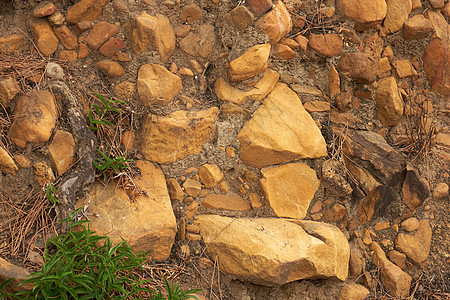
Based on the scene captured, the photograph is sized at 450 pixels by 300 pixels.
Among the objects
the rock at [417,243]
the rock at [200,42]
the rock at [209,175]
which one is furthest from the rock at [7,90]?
the rock at [417,243]

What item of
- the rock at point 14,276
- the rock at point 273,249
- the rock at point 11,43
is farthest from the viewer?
the rock at point 11,43

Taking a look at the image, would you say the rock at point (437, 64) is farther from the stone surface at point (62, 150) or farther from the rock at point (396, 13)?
the stone surface at point (62, 150)

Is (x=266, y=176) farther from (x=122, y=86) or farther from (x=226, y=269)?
(x=122, y=86)

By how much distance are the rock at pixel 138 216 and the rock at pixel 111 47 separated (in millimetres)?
725

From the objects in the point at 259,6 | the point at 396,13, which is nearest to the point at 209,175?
the point at 259,6

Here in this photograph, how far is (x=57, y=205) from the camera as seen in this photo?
79.6 inches

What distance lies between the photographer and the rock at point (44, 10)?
2.31 metres

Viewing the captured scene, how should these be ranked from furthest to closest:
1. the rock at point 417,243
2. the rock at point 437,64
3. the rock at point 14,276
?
the rock at point 437,64
the rock at point 417,243
the rock at point 14,276

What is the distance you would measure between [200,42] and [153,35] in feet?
0.97

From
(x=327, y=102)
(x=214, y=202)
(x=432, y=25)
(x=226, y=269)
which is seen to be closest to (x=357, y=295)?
(x=226, y=269)

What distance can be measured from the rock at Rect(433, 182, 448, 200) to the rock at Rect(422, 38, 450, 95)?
A: 2.06 ft

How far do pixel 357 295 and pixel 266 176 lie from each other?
84 cm

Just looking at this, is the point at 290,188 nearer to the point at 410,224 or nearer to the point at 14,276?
the point at 410,224

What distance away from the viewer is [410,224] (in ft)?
8.40
